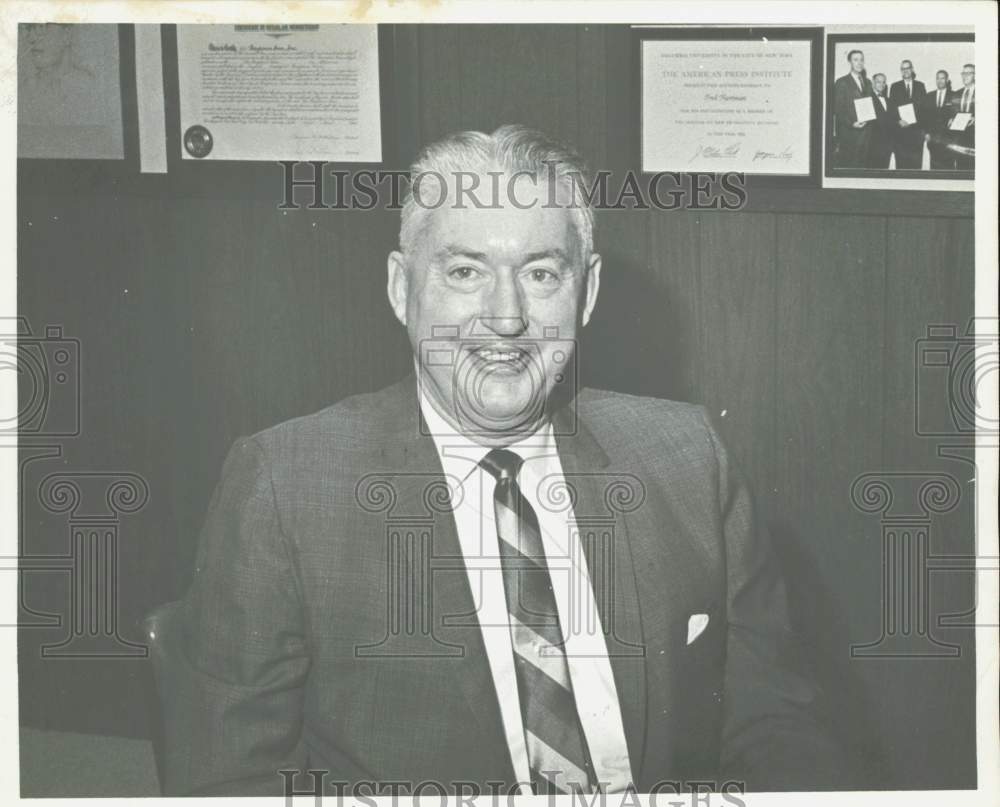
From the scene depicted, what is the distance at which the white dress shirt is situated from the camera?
169cm

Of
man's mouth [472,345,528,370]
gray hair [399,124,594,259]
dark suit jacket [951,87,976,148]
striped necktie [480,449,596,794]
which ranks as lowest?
striped necktie [480,449,596,794]

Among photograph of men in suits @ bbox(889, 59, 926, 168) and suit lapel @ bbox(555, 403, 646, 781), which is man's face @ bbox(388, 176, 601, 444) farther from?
photograph of men in suits @ bbox(889, 59, 926, 168)

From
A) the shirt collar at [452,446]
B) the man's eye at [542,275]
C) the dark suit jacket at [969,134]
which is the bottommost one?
the shirt collar at [452,446]

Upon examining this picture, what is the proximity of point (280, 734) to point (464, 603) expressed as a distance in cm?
31

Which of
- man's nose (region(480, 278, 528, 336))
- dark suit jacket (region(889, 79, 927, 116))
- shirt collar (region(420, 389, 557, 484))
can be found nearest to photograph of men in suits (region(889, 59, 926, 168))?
dark suit jacket (region(889, 79, 927, 116))

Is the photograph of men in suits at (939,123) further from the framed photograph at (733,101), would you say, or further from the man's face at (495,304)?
the man's face at (495,304)

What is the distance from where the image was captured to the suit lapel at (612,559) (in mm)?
1703

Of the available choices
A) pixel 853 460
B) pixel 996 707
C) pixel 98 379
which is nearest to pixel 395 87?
pixel 98 379

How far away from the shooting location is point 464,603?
66.8 inches

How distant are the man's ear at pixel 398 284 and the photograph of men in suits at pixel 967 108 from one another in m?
0.80

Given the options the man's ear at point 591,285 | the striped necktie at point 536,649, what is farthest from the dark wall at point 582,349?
the striped necktie at point 536,649

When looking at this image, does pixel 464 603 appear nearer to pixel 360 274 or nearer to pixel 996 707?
pixel 360 274

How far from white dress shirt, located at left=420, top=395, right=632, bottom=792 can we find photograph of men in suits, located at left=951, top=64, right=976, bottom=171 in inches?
27.8

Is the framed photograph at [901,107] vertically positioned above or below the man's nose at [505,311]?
above
